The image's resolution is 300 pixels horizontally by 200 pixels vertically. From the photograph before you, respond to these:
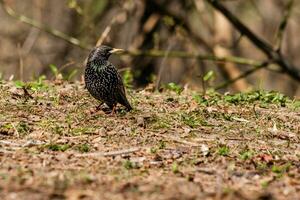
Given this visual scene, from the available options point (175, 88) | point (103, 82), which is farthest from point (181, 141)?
point (175, 88)

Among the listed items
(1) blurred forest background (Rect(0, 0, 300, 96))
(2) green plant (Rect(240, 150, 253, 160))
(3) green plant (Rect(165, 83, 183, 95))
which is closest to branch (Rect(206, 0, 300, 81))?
(1) blurred forest background (Rect(0, 0, 300, 96))

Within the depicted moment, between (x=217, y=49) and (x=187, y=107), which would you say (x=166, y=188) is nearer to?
(x=187, y=107)

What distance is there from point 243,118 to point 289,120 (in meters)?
0.52

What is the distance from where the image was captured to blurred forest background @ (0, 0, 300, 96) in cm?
1515

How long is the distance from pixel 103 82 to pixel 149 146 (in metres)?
1.44

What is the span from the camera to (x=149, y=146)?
654 cm

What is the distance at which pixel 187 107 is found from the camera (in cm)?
817

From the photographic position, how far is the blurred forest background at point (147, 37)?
1515 cm

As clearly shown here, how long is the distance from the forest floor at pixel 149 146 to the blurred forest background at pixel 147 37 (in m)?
4.69

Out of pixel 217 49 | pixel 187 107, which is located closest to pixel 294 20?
pixel 217 49

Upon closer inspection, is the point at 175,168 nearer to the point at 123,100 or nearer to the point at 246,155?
the point at 246,155

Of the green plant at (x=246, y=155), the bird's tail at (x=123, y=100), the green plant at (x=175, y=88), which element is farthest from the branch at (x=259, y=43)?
the green plant at (x=246, y=155)

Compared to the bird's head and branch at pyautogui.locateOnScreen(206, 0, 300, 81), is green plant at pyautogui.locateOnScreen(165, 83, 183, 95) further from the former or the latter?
branch at pyautogui.locateOnScreen(206, 0, 300, 81)

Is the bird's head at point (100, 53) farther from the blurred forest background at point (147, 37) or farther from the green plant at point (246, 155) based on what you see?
the blurred forest background at point (147, 37)
